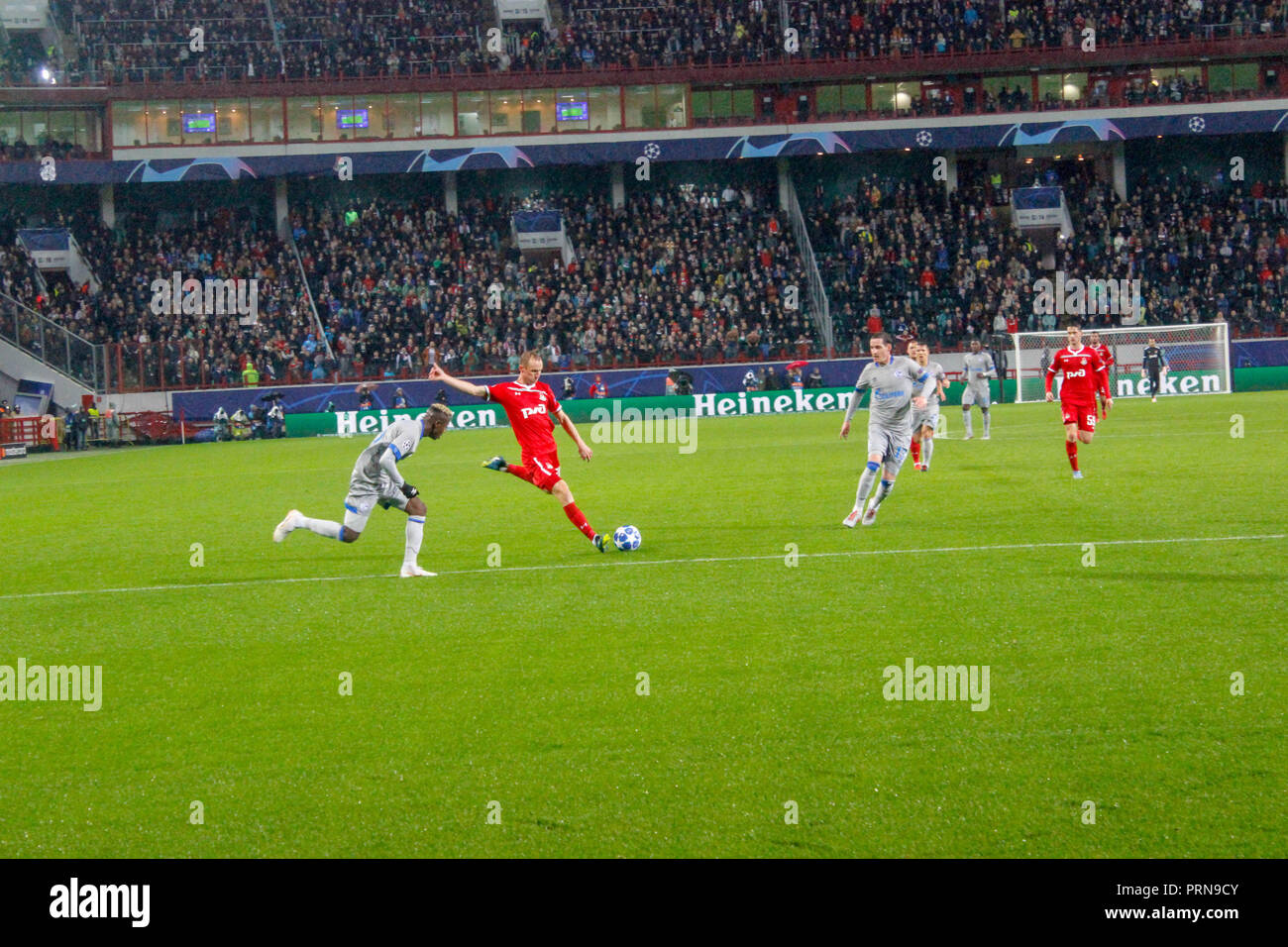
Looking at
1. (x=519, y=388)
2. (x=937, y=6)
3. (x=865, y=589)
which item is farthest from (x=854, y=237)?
(x=865, y=589)

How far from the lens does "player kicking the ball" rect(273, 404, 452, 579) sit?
1335 centimetres

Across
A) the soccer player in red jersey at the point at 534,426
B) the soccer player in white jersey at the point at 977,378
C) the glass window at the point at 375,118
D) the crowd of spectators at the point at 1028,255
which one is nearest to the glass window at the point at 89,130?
the glass window at the point at 375,118

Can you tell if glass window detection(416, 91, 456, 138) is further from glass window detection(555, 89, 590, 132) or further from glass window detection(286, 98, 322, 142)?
glass window detection(555, 89, 590, 132)

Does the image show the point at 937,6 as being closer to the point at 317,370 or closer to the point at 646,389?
the point at 646,389

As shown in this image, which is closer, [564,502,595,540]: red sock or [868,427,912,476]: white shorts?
[564,502,595,540]: red sock

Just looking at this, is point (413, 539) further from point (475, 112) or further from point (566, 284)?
point (475, 112)

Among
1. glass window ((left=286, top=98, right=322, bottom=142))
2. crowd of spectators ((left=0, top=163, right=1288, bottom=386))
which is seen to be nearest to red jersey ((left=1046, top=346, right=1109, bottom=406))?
crowd of spectators ((left=0, top=163, right=1288, bottom=386))

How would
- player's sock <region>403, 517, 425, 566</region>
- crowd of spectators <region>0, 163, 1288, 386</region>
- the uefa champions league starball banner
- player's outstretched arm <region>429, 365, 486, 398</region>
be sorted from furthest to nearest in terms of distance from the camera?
the uefa champions league starball banner
crowd of spectators <region>0, 163, 1288, 386</region>
player's outstretched arm <region>429, 365, 486, 398</region>
player's sock <region>403, 517, 425, 566</region>

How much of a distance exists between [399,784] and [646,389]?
144 feet

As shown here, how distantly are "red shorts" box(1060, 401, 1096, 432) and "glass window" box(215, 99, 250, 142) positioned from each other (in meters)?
46.8

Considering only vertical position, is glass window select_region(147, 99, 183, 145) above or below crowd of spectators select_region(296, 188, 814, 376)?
above

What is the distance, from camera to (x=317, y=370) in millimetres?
50312

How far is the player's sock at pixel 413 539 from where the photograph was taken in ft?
45.2

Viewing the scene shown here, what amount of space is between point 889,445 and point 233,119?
50.3 meters
